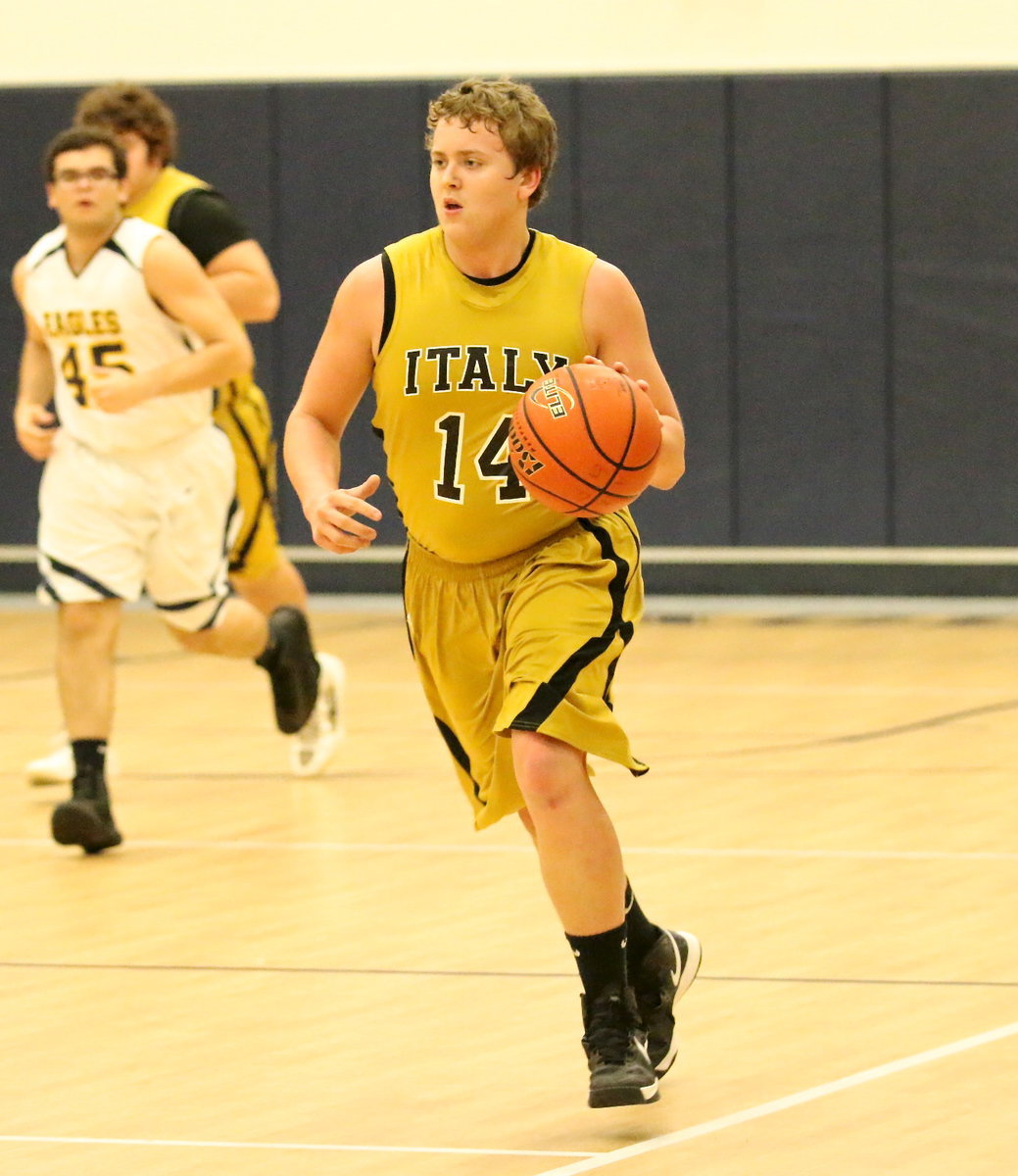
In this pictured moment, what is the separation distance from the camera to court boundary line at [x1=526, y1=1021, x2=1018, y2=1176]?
3811mm

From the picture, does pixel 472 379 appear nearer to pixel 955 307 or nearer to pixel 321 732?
pixel 321 732

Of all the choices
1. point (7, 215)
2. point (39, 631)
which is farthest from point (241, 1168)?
point (7, 215)

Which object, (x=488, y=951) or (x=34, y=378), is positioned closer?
(x=488, y=951)

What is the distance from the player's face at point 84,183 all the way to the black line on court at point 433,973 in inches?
85.4

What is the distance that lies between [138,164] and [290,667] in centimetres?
150

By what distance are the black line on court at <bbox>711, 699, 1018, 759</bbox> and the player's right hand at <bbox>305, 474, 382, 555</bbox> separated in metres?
3.85

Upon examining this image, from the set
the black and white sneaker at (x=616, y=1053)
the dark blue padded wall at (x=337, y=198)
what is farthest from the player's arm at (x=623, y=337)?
the dark blue padded wall at (x=337, y=198)

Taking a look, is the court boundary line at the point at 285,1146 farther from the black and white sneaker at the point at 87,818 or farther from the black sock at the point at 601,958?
the black and white sneaker at the point at 87,818

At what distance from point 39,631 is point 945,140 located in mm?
4646

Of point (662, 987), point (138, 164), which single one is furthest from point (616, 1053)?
point (138, 164)

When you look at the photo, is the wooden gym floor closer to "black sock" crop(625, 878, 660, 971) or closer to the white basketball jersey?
"black sock" crop(625, 878, 660, 971)

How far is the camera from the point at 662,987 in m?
4.27

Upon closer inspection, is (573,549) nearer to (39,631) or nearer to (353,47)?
(39,631)

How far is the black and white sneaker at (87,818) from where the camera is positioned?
20.5 feet
